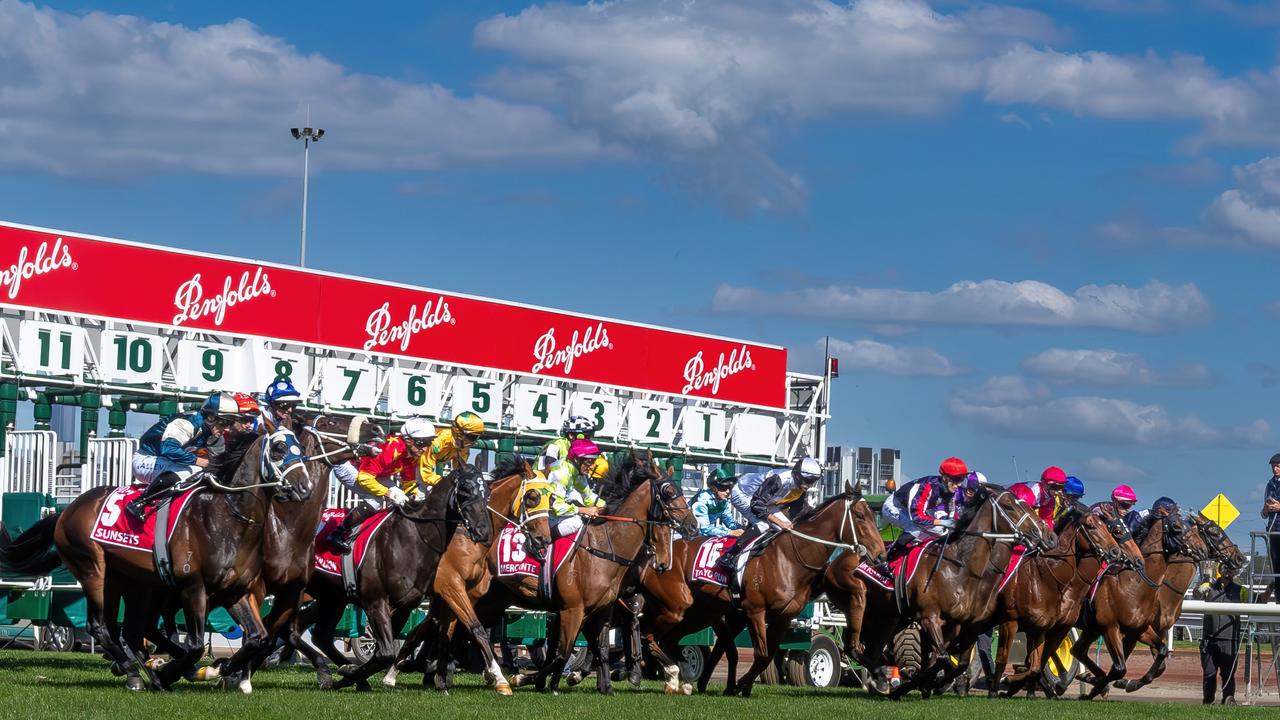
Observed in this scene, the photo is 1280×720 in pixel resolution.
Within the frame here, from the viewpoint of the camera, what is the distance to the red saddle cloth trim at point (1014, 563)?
1681 centimetres

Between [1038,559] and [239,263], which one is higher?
[239,263]

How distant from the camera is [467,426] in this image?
1445 centimetres

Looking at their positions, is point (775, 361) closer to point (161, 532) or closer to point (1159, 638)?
point (1159, 638)

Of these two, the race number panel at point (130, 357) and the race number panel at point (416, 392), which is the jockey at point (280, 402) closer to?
the race number panel at point (130, 357)

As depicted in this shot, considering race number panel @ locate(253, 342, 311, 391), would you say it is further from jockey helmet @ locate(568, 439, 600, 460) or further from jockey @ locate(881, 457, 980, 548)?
jockey @ locate(881, 457, 980, 548)

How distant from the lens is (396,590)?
1392cm

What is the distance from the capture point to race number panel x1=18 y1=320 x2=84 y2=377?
21859mm

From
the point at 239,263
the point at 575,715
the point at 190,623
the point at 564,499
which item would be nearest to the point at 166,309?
the point at 239,263

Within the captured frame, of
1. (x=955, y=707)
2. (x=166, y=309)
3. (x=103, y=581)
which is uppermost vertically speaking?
(x=166, y=309)

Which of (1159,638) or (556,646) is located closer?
(556,646)

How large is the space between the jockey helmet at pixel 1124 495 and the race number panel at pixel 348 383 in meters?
11.1

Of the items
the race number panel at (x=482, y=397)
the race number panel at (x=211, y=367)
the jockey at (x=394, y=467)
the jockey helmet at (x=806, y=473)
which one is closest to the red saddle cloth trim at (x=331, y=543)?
the jockey at (x=394, y=467)

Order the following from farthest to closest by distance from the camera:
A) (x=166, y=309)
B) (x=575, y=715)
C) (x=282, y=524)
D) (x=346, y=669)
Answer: (x=166, y=309) < (x=346, y=669) < (x=282, y=524) < (x=575, y=715)

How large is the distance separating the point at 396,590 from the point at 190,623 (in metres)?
2.05
